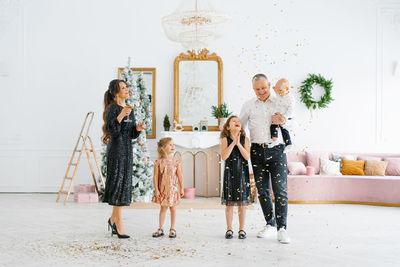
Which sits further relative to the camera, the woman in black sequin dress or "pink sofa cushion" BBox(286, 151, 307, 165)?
"pink sofa cushion" BBox(286, 151, 307, 165)

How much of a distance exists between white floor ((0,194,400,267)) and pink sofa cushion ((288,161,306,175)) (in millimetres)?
1163

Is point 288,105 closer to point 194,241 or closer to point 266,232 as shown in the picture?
point 266,232

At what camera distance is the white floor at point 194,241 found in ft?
10.0

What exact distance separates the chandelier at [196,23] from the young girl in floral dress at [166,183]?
4.16ft

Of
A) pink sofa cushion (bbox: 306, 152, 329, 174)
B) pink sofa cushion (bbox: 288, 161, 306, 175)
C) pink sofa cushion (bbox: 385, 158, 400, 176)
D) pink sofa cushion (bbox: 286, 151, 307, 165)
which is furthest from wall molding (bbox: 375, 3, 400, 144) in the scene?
pink sofa cushion (bbox: 288, 161, 306, 175)

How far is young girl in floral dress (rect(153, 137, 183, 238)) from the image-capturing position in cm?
375

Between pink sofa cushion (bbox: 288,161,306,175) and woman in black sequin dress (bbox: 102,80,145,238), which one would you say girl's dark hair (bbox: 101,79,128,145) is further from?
pink sofa cushion (bbox: 288,161,306,175)

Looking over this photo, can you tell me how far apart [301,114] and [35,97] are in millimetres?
5081

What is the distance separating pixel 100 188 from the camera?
636 cm

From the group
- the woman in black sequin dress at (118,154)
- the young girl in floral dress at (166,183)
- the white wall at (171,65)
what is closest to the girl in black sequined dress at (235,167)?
the young girl in floral dress at (166,183)

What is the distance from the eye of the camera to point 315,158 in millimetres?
6770

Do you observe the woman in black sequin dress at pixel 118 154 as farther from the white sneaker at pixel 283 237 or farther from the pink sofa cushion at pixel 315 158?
the pink sofa cushion at pixel 315 158

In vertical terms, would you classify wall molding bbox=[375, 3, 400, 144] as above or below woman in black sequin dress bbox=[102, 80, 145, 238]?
above

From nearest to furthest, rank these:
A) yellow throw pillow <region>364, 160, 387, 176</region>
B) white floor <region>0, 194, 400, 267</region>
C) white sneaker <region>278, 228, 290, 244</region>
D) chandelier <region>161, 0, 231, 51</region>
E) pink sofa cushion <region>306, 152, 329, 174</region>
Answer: white floor <region>0, 194, 400, 267</region> → white sneaker <region>278, 228, 290, 244</region> → chandelier <region>161, 0, 231, 51</region> → yellow throw pillow <region>364, 160, 387, 176</region> → pink sofa cushion <region>306, 152, 329, 174</region>
